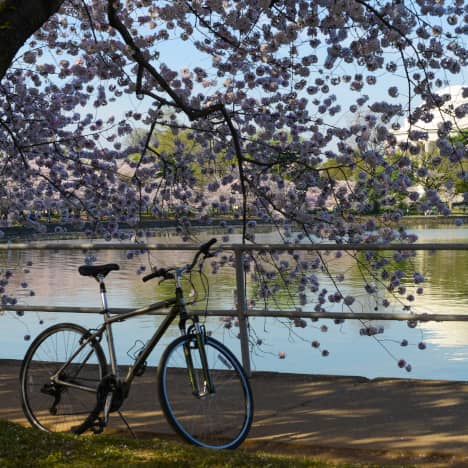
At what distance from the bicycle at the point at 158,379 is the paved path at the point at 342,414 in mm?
355

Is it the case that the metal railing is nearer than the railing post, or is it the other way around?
the metal railing

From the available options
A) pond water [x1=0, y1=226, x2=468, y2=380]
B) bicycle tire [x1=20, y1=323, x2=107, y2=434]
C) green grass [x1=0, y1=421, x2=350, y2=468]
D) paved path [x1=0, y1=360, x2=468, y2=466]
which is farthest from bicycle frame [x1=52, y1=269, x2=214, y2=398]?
paved path [x1=0, y1=360, x2=468, y2=466]

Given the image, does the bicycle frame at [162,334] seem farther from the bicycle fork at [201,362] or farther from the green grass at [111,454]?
the green grass at [111,454]

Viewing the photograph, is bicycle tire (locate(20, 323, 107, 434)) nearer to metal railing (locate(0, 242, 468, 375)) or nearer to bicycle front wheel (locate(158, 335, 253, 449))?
bicycle front wheel (locate(158, 335, 253, 449))

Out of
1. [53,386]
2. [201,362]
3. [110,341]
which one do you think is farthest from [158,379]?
[53,386]

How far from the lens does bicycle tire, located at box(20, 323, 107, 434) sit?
5496 mm

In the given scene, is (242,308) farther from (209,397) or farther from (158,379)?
(158,379)

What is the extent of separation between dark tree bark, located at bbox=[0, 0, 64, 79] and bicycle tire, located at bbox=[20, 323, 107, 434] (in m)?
1.60

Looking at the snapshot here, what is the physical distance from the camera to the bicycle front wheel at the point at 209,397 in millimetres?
4840

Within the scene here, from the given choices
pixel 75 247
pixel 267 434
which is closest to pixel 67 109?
pixel 75 247

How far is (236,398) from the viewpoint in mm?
4969

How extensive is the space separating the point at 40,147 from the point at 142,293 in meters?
12.1

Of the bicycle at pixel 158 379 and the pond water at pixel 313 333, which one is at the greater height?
the bicycle at pixel 158 379

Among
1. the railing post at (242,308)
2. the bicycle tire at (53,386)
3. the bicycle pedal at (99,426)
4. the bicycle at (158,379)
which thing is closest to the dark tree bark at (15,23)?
the bicycle at (158,379)
